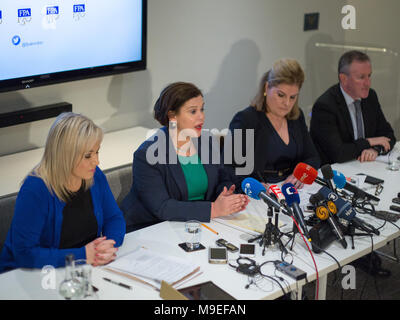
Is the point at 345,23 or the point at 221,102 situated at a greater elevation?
the point at 345,23

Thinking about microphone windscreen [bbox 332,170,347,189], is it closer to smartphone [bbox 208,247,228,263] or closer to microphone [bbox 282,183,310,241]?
microphone [bbox 282,183,310,241]

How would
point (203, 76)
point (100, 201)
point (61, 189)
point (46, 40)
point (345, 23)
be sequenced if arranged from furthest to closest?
point (345, 23)
point (203, 76)
point (46, 40)
point (100, 201)
point (61, 189)

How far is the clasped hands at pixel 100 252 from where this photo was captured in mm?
2318

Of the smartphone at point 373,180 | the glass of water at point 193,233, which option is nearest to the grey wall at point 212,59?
the glass of water at point 193,233

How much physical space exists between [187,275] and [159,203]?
62 centimetres

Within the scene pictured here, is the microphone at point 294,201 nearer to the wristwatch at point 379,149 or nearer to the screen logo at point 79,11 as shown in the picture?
the wristwatch at point 379,149

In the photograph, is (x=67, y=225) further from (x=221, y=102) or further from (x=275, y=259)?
(x=221, y=102)

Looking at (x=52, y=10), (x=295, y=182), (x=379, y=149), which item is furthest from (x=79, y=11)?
(x=379, y=149)

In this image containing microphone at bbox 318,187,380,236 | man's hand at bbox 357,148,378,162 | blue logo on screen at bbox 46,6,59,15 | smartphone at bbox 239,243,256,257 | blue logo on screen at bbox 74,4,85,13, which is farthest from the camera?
man's hand at bbox 357,148,378,162

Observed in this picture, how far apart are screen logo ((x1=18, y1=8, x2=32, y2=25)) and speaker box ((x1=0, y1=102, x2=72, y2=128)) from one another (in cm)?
55

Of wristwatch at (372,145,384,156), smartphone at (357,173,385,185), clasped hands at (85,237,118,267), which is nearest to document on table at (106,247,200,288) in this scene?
clasped hands at (85,237,118,267)

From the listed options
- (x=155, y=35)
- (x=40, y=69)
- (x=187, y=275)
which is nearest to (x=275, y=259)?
(x=187, y=275)

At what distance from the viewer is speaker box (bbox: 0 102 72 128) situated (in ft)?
11.1

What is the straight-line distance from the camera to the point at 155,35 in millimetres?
4184
